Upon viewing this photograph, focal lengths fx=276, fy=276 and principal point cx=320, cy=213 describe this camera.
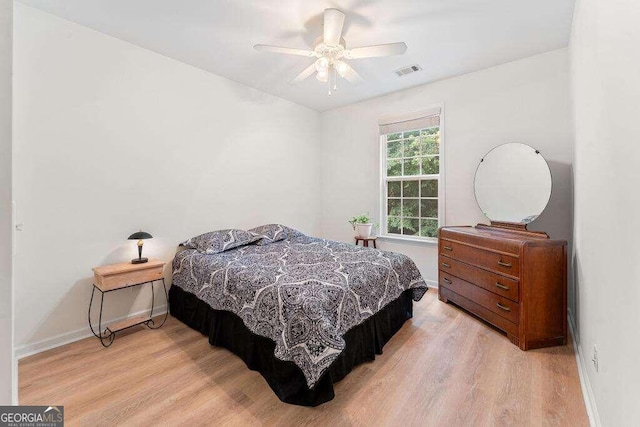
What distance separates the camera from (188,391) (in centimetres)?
175

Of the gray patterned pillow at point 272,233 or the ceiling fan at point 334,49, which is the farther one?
the gray patterned pillow at point 272,233

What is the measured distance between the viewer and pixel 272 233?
347 centimetres

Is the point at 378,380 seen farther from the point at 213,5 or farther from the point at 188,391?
the point at 213,5

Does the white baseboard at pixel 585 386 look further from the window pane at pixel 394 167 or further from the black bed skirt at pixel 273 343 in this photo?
the window pane at pixel 394 167

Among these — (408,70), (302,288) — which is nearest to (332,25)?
(408,70)

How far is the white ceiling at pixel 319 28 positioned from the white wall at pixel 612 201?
0.59m

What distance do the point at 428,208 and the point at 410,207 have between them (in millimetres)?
258

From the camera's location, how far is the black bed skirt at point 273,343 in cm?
166

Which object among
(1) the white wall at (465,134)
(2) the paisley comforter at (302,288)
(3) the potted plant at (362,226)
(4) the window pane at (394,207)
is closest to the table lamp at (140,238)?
(2) the paisley comforter at (302,288)

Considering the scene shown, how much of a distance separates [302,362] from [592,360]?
168 centimetres

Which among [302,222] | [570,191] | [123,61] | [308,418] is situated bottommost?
[308,418]

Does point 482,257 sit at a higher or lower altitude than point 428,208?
lower

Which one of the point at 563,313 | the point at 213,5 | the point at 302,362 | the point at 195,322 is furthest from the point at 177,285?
the point at 563,313
